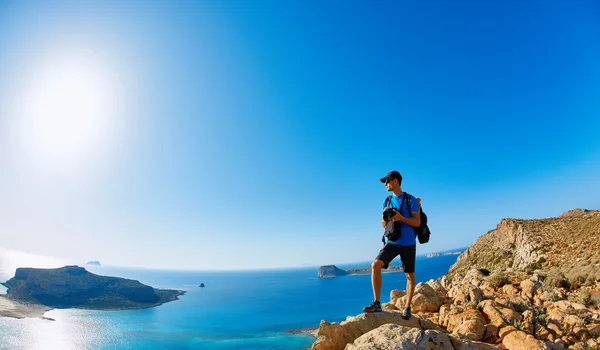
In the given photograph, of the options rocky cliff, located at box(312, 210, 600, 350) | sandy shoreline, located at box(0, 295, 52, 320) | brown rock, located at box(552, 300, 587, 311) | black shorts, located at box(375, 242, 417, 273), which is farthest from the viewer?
sandy shoreline, located at box(0, 295, 52, 320)

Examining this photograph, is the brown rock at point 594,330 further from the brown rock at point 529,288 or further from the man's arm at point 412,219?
the man's arm at point 412,219

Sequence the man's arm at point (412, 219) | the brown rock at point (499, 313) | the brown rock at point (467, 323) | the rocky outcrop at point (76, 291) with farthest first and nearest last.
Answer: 1. the rocky outcrop at point (76, 291)
2. the brown rock at point (499, 313)
3. the brown rock at point (467, 323)
4. the man's arm at point (412, 219)

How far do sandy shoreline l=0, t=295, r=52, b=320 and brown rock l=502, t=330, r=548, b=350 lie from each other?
139 metres

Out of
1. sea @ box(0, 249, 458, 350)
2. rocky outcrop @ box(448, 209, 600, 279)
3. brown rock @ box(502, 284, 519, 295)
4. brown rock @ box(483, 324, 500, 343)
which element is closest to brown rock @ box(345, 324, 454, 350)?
brown rock @ box(483, 324, 500, 343)

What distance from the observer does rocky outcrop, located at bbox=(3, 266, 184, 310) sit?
124 m

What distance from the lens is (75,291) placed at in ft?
432

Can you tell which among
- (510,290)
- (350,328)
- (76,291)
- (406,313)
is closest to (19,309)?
(76,291)

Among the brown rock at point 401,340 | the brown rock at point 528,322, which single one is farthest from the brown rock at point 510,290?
the brown rock at point 401,340

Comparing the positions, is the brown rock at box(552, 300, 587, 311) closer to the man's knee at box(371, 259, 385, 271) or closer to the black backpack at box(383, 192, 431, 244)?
the black backpack at box(383, 192, 431, 244)

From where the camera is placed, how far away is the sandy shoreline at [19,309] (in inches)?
3876

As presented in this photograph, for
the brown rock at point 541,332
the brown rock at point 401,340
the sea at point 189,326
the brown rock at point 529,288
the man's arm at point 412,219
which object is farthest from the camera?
the sea at point 189,326

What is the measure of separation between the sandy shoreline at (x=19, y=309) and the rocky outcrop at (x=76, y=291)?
18.4 feet

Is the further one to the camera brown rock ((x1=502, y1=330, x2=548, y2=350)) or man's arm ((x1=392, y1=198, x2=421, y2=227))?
man's arm ((x1=392, y1=198, x2=421, y2=227))

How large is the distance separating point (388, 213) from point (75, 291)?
173 metres
